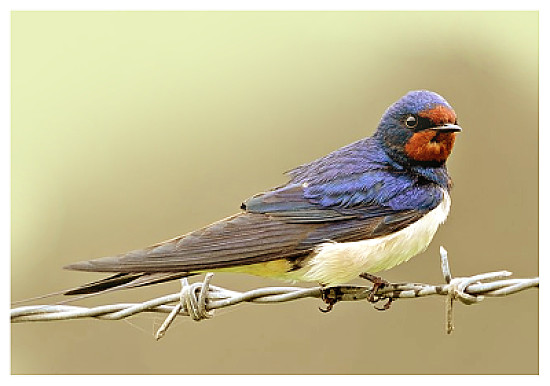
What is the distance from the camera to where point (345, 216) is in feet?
10.7

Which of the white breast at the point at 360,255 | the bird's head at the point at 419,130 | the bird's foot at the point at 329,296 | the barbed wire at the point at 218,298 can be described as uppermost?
the bird's head at the point at 419,130

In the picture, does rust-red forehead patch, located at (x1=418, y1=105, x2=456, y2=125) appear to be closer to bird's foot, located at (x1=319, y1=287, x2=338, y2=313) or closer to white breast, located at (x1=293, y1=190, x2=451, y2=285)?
white breast, located at (x1=293, y1=190, x2=451, y2=285)

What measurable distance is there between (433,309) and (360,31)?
4.68 feet

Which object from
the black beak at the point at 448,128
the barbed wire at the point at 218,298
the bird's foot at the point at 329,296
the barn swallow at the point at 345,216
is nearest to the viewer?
the barbed wire at the point at 218,298

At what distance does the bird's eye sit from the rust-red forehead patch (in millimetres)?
61

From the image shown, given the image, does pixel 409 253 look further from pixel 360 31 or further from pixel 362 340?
pixel 360 31

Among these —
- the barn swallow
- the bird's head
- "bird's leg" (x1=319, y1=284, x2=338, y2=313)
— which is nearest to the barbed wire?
the barn swallow

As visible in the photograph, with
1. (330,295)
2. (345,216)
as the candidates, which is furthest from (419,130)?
(330,295)

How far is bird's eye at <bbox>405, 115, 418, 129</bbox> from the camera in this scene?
334 cm

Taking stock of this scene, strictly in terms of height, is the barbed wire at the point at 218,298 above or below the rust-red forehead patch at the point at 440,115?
below

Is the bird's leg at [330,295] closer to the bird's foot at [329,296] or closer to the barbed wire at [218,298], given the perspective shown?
the bird's foot at [329,296]

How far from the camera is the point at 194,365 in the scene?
4.23 meters

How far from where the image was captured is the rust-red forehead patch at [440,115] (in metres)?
3.24

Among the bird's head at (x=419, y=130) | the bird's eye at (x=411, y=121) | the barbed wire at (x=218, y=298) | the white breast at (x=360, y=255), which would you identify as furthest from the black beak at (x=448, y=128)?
the barbed wire at (x=218, y=298)
